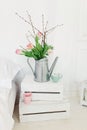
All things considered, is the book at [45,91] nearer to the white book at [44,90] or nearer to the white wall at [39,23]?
the white book at [44,90]

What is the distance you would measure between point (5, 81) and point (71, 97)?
3.30 ft

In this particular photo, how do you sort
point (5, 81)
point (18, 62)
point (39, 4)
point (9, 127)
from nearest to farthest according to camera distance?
point (9, 127)
point (5, 81)
point (39, 4)
point (18, 62)

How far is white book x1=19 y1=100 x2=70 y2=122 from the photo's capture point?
2266mm

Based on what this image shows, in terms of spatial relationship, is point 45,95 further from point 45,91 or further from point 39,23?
point 39,23

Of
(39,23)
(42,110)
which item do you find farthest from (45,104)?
(39,23)

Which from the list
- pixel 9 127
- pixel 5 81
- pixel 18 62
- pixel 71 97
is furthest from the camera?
pixel 71 97

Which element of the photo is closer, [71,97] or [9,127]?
[9,127]

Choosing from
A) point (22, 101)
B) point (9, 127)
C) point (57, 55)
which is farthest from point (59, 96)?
point (9, 127)

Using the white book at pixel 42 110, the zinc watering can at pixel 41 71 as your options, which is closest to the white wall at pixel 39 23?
the zinc watering can at pixel 41 71

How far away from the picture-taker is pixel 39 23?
255 centimetres

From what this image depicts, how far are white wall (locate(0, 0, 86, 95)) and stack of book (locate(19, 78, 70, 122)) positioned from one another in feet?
1.60

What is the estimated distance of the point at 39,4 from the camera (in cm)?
249

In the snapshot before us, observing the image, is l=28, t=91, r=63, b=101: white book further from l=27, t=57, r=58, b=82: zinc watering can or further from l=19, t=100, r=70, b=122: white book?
l=27, t=57, r=58, b=82: zinc watering can

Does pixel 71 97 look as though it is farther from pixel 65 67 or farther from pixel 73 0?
pixel 73 0
